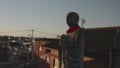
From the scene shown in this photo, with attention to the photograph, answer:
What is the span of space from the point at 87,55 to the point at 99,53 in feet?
3.38

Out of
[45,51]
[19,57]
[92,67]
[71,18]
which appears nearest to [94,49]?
[92,67]

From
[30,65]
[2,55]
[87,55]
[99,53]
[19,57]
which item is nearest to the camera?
[99,53]

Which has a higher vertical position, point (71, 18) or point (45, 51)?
point (71, 18)

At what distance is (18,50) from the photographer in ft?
139

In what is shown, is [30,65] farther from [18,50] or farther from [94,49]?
[94,49]

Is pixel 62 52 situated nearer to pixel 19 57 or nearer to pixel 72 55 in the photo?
pixel 72 55

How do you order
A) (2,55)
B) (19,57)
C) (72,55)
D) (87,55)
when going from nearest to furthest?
1. (72,55)
2. (87,55)
3. (19,57)
4. (2,55)

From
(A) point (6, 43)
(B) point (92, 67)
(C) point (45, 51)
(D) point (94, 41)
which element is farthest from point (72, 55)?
(A) point (6, 43)

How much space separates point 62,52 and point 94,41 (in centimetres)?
1004

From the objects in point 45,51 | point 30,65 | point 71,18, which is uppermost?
point 71,18

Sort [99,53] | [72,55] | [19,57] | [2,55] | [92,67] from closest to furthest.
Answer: [72,55]
[99,53]
[92,67]
[19,57]
[2,55]

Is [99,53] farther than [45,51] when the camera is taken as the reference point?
No

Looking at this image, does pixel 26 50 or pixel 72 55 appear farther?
pixel 26 50

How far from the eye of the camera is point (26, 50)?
141ft
